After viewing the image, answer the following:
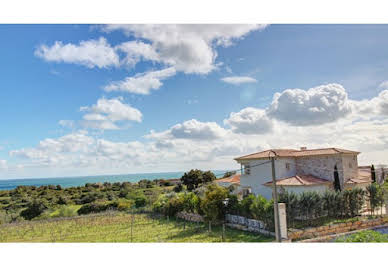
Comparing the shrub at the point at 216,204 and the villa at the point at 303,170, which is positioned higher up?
the villa at the point at 303,170

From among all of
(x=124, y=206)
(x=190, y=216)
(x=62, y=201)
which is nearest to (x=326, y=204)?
(x=190, y=216)

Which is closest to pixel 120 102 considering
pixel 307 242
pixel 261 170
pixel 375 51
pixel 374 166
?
pixel 261 170

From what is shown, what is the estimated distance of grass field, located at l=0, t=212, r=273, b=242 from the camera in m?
9.70

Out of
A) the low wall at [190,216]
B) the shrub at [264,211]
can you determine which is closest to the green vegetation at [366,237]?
the shrub at [264,211]

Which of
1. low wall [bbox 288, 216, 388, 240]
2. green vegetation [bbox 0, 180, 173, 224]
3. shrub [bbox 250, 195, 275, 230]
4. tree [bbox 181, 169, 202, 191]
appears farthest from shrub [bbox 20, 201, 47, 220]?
low wall [bbox 288, 216, 388, 240]

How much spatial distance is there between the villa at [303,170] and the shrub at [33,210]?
14735 mm

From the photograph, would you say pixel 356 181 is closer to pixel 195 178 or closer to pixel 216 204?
pixel 216 204

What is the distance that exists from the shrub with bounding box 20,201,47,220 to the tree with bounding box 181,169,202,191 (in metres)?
12.6

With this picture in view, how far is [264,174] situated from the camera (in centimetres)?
1235

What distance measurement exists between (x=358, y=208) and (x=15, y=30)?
13482 mm

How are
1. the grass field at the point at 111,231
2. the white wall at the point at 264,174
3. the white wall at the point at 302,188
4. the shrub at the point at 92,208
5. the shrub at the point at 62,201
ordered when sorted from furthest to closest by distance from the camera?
the shrub at the point at 62,201, the shrub at the point at 92,208, the white wall at the point at 264,174, the white wall at the point at 302,188, the grass field at the point at 111,231

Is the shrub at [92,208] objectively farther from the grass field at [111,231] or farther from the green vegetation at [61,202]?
the grass field at [111,231]

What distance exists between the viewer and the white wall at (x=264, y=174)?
1202 cm

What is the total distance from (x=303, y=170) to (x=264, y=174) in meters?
1.80
